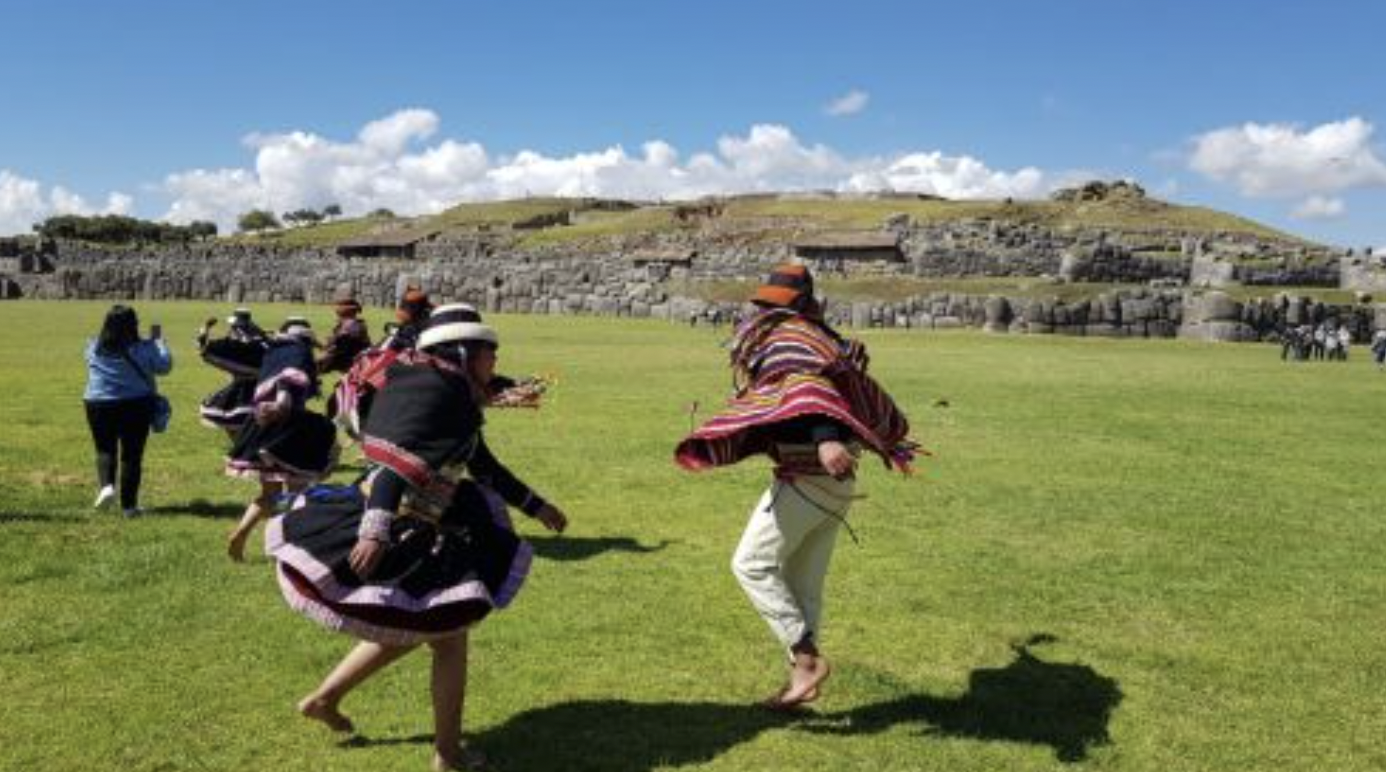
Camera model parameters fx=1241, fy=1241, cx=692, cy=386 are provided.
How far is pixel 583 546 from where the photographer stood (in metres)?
10.7

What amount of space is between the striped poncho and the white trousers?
304 millimetres

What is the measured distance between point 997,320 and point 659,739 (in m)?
38.4

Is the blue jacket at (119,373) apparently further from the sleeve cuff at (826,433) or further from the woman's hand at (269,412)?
the sleeve cuff at (826,433)

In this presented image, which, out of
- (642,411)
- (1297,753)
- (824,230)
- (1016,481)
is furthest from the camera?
(824,230)

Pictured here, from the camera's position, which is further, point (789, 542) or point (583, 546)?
point (583, 546)

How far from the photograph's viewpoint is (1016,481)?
1402 cm

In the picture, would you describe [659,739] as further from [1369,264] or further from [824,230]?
[824,230]

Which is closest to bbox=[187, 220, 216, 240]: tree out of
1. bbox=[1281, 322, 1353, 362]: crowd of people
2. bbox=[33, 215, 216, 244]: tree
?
bbox=[33, 215, 216, 244]: tree

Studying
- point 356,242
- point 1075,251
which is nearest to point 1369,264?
point 1075,251

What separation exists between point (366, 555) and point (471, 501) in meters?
0.63

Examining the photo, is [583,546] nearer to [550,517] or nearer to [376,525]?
[550,517]

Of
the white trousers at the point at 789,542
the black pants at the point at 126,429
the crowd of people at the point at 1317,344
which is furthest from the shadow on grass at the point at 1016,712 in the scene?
the crowd of people at the point at 1317,344

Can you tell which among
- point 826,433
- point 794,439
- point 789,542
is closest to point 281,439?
point 789,542

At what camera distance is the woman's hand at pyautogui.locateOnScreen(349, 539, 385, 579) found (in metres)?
5.33
